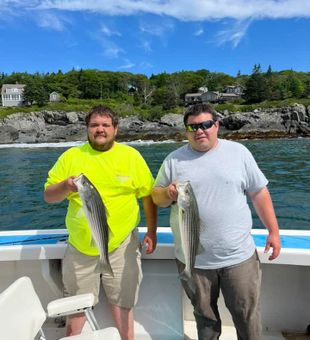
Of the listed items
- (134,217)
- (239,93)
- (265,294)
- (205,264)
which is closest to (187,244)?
(205,264)

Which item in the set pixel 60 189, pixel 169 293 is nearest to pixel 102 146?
pixel 60 189

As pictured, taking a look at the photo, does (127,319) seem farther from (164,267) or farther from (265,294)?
(265,294)

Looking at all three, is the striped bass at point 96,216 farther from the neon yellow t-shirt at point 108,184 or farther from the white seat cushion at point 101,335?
the white seat cushion at point 101,335

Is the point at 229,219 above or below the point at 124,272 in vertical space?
above

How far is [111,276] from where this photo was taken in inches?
113

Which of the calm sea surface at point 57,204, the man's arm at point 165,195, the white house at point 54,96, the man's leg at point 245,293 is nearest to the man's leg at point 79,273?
the man's arm at point 165,195

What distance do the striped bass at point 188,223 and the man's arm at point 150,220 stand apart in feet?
1.58

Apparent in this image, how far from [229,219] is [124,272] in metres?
0.92

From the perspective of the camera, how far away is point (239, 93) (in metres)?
116

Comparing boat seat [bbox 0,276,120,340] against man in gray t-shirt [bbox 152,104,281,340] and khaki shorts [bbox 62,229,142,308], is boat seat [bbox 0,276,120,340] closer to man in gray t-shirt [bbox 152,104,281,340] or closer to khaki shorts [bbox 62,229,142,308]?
khaki shorts [bbox 62,229,142,308]

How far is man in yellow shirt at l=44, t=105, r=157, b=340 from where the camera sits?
9.25 ft

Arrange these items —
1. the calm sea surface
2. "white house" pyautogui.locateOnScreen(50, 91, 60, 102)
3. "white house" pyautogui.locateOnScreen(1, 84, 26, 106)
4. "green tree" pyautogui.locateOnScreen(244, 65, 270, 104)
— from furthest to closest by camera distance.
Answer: "white house" pyautogui.locateOnScreen(50, 91, 60, 102) → "white house" pyautogui.locateOnScreen(1, 84, 26, 106) → "green tree" pyautogui.locateOnScreen(244, 65, 270, 104) → the calm sea surface

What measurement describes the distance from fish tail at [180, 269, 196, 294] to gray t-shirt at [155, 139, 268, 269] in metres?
0.11

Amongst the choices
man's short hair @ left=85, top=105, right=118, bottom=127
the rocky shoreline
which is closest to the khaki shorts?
man's short hair @ left=85, top=105, right=118, bottom=127
